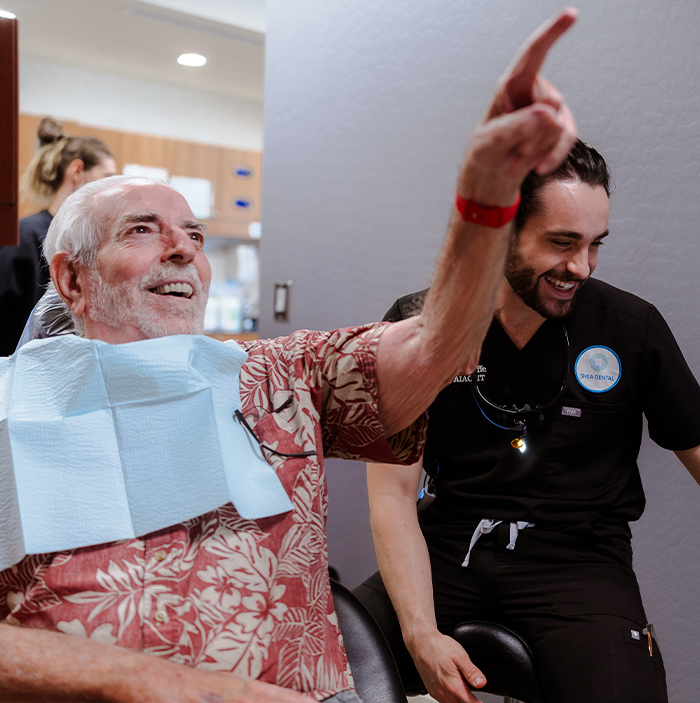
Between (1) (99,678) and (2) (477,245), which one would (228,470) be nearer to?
(1) (99,678)

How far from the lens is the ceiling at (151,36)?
138 inches

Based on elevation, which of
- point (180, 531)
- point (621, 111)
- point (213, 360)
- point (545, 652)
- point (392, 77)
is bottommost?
point (545, 652)

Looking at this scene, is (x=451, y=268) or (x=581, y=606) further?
(x=581, y=606)

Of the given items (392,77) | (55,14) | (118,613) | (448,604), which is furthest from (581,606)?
(55,14)

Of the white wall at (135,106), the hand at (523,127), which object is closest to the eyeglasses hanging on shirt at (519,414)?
the hand at (523,127)

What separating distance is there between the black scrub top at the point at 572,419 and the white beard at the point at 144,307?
0.44 m

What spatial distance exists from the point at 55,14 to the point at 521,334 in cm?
338

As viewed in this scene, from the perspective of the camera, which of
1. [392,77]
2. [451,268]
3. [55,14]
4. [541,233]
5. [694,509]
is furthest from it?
[55,14]

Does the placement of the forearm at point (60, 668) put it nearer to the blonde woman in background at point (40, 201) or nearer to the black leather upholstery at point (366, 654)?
the black leather upholstery at point (366, 654)

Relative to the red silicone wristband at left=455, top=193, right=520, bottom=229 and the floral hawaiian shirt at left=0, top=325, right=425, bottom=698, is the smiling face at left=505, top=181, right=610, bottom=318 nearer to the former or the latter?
the floral hawaiian shirt at left=0, top=325, right=425, bottom=698

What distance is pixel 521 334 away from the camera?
1.40 m

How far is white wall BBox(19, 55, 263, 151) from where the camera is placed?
4613 mm

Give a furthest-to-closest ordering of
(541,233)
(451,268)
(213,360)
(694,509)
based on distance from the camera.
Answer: (694,509) → (541,233) → (213,360) → (451,268)

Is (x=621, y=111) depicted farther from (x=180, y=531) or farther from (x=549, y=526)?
(x=180, y=531)
